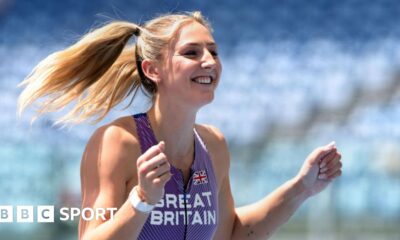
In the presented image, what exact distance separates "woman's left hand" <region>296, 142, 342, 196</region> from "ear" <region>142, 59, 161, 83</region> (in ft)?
1.69

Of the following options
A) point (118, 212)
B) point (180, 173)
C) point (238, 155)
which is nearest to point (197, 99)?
point (180, 173)

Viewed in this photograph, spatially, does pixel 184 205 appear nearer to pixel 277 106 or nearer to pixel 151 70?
pixel 151 70

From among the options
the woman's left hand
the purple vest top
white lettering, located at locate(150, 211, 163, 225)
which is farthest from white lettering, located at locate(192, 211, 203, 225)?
the woman's left hand

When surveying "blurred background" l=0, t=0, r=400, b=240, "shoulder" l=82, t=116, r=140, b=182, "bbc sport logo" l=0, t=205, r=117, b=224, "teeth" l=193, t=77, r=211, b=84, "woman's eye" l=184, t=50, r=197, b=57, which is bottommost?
"shoulder" l=82, t=116, r=140, b=182

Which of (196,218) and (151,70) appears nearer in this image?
(196,218)

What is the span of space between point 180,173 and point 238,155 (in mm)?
3607

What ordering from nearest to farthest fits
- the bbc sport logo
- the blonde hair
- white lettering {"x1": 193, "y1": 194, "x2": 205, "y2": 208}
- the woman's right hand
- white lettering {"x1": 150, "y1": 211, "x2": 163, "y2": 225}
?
1. the woman's right hand
2. white lettering {"x1": 150, "y1": 211, "x2": 163, "y2": 225}
3. white lettering {"x1": 193, "y1": 194, "x2": 205, "y2": 208}
4. the blonde hair
5. the bbc sport logo

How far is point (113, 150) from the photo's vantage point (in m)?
2.03

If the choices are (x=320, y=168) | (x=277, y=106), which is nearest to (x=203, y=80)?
(x=320, y=168)

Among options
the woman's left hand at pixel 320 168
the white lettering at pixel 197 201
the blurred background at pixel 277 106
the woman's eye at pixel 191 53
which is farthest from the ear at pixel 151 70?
the blurred background at pixel 277 106

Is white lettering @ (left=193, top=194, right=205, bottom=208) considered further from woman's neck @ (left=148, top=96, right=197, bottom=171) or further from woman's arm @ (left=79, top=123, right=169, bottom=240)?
woman's arm @ (left=79, top=123, right=169, bottom=240)

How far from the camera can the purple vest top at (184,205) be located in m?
2.07

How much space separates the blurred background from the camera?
5439 mm

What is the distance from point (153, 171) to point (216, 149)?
695mm
